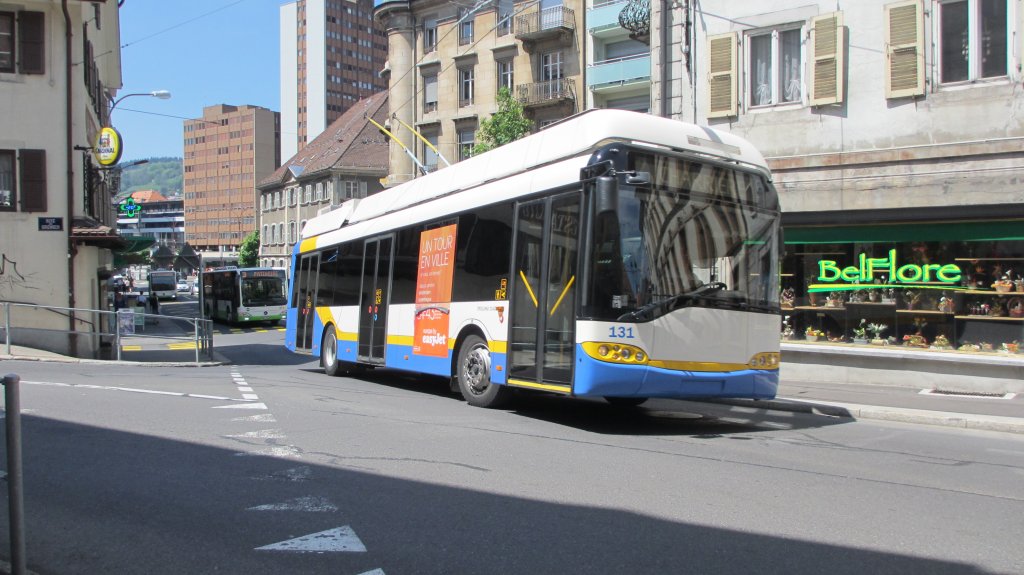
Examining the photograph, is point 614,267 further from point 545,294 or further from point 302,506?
point 302,506

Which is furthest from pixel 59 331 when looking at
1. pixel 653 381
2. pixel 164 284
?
pixel 164 284

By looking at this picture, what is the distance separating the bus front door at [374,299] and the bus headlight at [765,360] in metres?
6.71

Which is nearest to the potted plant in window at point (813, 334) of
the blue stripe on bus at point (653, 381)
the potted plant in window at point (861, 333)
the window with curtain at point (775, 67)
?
the potted plant in window at point (861, 333)

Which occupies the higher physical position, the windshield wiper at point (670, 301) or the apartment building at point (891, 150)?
the apartment building at point (891, 150)

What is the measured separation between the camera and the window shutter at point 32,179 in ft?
68.1

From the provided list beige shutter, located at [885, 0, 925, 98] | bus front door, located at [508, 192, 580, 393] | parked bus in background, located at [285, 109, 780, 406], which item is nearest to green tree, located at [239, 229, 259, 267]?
beige shutter, located at [885, 0, 925, 98]

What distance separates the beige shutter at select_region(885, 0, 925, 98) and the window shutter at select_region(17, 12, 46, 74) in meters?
19.7

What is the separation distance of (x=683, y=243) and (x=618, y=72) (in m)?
26.4

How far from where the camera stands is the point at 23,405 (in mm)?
10273

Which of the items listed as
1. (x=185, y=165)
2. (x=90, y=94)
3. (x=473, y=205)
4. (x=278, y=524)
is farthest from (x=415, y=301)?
(x=185, y=165)

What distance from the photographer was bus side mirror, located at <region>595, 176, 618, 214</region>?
8.29 m

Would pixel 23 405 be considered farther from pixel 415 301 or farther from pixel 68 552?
pixel 68 552

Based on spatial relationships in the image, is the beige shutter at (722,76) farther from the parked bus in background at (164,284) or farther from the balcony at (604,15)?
the parked bus in background at (164,284)

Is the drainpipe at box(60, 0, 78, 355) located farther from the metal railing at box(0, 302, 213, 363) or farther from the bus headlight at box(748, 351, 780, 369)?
the bus headlight at box(748, 351, 780, 369)
